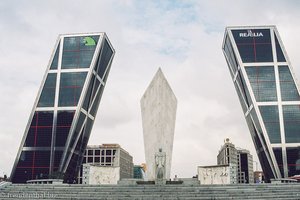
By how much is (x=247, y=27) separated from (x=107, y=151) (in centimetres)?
6378

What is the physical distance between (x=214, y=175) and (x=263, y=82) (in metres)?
39.2

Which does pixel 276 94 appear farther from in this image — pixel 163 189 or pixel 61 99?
pixel 163 189

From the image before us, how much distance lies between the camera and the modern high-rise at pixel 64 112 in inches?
2803

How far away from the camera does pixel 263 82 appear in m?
75.9

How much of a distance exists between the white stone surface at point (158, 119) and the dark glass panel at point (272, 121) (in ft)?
→ 117

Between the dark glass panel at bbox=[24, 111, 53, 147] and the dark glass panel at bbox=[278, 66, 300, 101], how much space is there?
4900 cm

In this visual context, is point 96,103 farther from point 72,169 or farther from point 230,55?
point 230,55

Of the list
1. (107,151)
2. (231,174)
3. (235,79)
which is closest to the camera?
(231,174)

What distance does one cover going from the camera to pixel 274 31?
79.6m

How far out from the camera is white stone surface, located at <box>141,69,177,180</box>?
135ft

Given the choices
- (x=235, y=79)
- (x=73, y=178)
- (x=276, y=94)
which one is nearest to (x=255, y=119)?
(x=276, y=94)

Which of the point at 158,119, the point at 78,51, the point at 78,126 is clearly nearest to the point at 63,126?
the point at 78,126

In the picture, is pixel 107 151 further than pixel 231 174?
Yes

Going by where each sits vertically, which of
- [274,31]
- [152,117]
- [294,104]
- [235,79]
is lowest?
[152,117]
